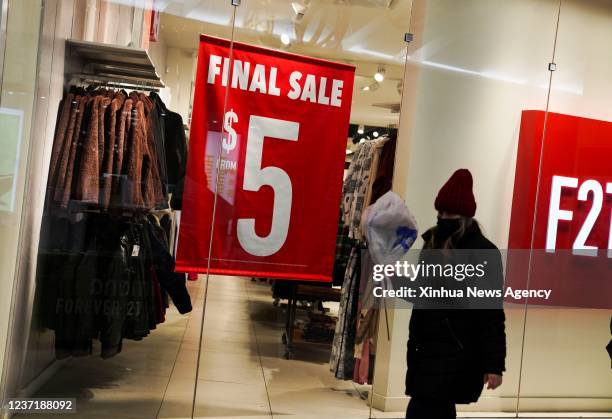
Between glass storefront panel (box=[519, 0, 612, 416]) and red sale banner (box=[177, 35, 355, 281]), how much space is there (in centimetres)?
156

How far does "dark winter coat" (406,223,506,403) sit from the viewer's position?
9.70ft

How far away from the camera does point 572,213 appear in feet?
15.8

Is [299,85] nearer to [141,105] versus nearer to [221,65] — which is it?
[221,65]

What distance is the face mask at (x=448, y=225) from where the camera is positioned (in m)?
3.15

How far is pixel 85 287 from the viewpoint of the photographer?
3.78 metres

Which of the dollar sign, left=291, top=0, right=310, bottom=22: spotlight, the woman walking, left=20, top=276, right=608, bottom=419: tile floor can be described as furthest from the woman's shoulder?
left=291, top=0, right=310, bottom=22: spotlight

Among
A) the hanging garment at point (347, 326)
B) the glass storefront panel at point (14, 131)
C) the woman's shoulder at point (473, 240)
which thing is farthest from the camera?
the hanging garment at point (347, 326)

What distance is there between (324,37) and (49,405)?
2.66 meters

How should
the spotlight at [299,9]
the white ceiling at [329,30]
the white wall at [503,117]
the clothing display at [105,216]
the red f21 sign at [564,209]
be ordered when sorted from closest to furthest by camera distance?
1. the clothing display at [105,216]
2. the white ceiling at [329,30]
3. the spotlight at [299,9]
4. the white wall at [503,117]
5. the red f21 sign at [564,209]

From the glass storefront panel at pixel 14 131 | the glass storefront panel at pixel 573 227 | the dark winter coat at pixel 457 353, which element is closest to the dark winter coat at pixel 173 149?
the glass storefront panel at pixel 14 131

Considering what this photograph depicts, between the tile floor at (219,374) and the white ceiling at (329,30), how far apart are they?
139cm

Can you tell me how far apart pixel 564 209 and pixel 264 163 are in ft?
7.26

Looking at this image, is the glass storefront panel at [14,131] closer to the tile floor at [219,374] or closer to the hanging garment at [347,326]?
the tile floor at [219,374]

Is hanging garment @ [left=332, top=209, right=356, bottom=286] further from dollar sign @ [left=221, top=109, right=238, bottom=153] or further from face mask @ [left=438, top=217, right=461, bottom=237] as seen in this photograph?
face mask @ [left=438, top=217, right=461, bottom=237]
